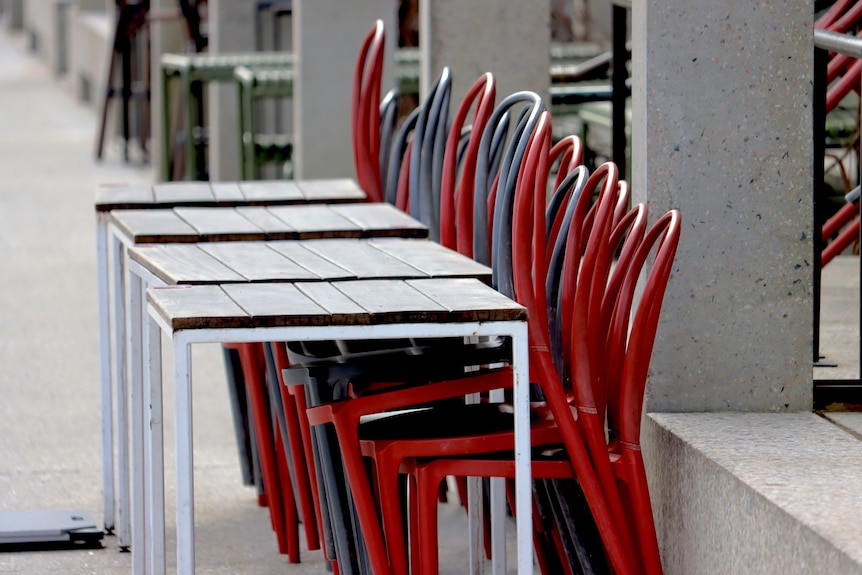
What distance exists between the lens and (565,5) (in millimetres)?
13859

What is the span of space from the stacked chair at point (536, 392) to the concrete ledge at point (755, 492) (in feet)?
0.34

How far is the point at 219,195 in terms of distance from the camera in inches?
169

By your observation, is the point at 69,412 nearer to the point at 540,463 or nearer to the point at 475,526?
the point at 475,526

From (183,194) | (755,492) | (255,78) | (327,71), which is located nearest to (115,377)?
(183,194)

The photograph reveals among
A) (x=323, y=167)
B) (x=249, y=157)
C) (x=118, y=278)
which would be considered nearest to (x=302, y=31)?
(x=323, y=167)

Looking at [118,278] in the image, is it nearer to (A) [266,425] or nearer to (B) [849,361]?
(A) [266,425]

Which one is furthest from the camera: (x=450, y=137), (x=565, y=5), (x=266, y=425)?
(x=565, y=5)

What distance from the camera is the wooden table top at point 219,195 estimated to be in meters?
4.11

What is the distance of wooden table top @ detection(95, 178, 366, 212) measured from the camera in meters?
4.11

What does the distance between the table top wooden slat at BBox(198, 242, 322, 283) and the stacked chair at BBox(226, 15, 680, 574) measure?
165 mm

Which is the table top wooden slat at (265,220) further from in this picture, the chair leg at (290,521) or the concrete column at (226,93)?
the concrete column at (226,93)

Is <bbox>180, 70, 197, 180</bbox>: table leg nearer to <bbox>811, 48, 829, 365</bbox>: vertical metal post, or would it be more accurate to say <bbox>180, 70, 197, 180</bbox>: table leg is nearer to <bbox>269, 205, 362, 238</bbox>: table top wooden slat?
<bbox>269, 205, 362, 238</bbox>: table top wooden slat

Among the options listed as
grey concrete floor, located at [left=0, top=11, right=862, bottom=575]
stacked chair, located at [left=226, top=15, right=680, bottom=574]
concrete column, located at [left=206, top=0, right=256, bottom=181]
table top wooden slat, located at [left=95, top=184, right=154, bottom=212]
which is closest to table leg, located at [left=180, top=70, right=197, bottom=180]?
concrete column, located at [left=206, top=0, right=256, bottom=181]

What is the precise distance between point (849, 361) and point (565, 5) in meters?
10.2
